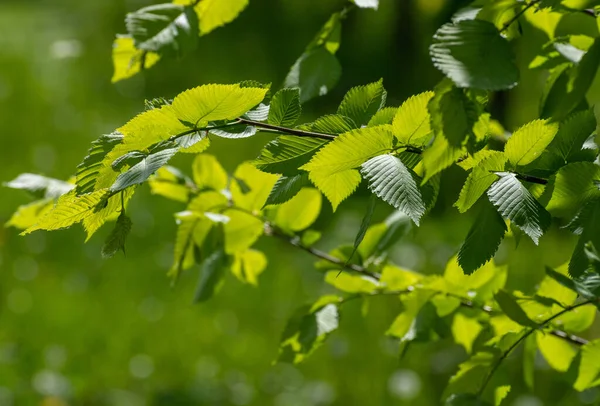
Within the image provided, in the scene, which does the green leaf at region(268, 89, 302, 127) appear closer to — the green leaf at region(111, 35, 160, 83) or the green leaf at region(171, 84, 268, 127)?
the green leaf at region(171, 84, 268, 127)

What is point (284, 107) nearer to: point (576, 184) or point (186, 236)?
point (576, 184)

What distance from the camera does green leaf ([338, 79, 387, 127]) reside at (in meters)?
0.90

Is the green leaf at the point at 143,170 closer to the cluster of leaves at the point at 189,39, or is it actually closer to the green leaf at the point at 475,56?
the green leaf at the point at 475,56

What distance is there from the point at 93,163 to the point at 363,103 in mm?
316

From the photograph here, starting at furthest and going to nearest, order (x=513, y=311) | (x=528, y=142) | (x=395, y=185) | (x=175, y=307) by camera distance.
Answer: (x=175, y=307) → (x=513, y=311) → (x=528, y=142) → (x=395, y=185)

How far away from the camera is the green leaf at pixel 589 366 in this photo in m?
1.10

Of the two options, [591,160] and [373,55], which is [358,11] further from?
[591,160]

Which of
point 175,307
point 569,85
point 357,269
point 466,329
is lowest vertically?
point 175,307

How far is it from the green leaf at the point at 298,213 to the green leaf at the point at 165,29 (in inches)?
13.3

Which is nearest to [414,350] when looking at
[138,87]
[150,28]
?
[150,28]

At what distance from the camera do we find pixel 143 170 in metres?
0.73

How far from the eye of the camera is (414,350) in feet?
8.93

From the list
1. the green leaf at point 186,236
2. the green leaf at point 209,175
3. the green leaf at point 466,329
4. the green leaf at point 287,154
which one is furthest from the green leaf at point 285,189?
the green leaf at point 466,329

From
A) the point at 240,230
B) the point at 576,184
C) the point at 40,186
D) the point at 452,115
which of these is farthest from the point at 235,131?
the point at 40,186
